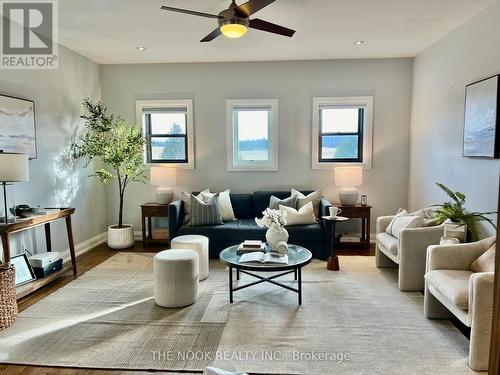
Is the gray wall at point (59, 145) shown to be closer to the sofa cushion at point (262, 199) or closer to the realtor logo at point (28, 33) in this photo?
the realtor logo at point (28, 33)

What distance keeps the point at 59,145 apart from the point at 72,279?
175cm

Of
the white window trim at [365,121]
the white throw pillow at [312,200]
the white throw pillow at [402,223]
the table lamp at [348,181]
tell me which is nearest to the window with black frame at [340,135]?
the white window trim at [365,121]

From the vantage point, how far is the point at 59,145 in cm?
440

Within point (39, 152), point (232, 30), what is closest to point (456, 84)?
point (232, 30)

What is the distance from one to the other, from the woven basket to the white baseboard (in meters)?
1.68

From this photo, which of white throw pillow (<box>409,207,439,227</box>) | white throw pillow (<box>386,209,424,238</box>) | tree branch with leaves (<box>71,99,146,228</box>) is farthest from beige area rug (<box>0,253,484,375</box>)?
tree branch with leaves (<box>71,99,146,228</box>)

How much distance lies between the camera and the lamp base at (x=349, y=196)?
4934 mm

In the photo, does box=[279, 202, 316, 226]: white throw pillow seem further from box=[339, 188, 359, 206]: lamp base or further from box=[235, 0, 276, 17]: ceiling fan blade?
box=[235, 0, 276, 17]: ceiling fan blade

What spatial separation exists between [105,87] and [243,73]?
2.24 metres

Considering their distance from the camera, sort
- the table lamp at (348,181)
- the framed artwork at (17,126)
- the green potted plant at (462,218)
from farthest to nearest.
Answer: the table lamp at (348,181)
the framed artwork at (17,126)
the green potted plant at (462,218)

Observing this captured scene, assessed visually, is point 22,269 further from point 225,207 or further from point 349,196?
point 349,196

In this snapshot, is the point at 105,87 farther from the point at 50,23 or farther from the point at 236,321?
the point at 236,321

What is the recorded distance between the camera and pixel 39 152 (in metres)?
4.02

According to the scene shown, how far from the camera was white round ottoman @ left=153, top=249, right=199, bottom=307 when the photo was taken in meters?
3.03
